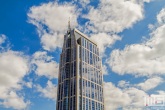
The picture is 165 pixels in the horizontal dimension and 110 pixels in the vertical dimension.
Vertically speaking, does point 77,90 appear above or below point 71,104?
above

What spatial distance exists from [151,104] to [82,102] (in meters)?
129

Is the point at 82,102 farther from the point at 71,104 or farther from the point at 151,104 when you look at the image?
the point at 151,104

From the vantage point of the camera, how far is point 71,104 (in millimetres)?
196250

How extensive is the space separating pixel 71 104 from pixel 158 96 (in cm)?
13122

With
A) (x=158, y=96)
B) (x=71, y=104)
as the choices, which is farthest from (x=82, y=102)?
(x=158, y=96)

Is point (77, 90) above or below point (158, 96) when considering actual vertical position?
above

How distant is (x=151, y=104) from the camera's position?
70.6 m

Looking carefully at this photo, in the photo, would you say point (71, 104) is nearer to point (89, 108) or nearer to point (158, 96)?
point (89, 108)

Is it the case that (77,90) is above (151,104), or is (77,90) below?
above

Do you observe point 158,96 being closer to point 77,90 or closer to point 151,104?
point 151,104

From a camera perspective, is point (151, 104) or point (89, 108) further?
point (89, 108)

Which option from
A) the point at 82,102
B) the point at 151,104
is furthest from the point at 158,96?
the point at 82,102

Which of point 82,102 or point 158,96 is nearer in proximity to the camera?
A: point 158,96

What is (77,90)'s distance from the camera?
196 m
